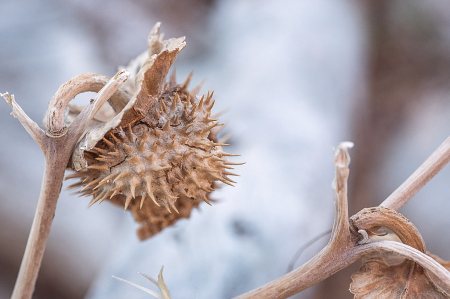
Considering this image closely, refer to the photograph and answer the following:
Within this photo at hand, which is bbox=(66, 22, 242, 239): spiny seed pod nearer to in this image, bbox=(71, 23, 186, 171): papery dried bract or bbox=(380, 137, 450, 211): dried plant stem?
bbox=(71, 23, 186, 171): papery dried bract

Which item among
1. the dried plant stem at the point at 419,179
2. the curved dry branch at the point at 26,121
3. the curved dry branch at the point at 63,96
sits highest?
the dried plant stem at the point at 419,179

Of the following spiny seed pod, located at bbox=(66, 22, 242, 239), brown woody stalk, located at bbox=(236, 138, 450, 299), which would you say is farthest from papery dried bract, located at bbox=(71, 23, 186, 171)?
brown woody stalk, located at bbox=(236, 138, 450, 299)

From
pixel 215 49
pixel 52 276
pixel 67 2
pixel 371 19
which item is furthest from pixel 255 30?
pixel 52 276

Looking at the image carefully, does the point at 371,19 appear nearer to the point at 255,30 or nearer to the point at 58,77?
the point at 255,30

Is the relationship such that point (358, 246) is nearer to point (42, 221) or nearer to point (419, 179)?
point (419, 179)

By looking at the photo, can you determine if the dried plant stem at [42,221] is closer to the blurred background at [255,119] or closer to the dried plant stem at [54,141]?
the dried plant stem at [54,141]

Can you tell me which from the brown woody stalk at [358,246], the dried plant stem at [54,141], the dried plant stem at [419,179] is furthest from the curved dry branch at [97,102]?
the dried plant stem at [419,179]
